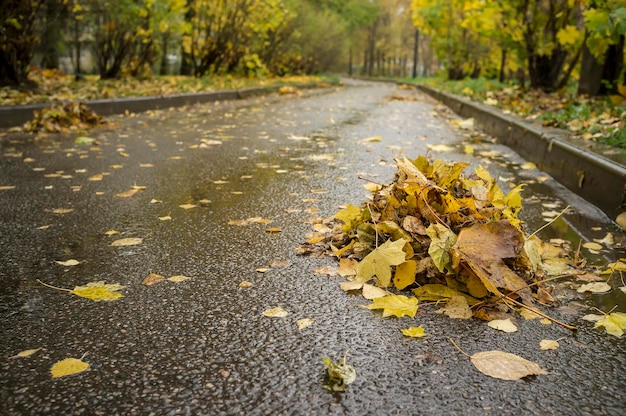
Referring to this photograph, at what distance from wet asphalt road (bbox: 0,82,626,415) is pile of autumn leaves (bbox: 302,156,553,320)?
0.12 metres

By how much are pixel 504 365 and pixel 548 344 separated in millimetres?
232

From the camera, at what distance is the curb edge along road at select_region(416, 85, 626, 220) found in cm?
334

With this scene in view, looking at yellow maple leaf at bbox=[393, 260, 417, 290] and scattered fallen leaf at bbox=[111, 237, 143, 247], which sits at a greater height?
yellow maple leaf at bbox=[393, 260, 417, 290]

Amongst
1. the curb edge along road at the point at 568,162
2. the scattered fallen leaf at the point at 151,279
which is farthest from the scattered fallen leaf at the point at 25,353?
the curb edge along road at the point at 568,162

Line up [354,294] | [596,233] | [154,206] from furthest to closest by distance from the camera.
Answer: [154,206], [596,233], [354,294]

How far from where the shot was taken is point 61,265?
2387 millimetres

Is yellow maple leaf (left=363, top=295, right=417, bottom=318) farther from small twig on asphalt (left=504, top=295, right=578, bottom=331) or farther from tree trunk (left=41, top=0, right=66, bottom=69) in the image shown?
tree trunk (left=41, top=0, right=66, bottom=69)

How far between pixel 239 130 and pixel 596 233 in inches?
197

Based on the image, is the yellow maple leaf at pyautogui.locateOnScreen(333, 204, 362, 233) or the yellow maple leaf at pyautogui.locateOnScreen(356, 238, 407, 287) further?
the yellow maple leaf at pyautogui.locateOnScreen(333, 204, 362, 233)

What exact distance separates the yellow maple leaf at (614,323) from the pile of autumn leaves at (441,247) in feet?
0.73

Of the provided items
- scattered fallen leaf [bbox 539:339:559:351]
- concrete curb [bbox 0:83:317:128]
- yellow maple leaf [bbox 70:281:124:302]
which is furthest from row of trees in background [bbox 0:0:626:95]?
yellow maple leaf [bbox 70:281:124:302]

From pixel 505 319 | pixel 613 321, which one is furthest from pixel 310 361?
pixel 613 321

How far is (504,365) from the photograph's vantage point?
1635 mm

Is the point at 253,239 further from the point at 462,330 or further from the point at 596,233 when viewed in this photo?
the point at 596,233
